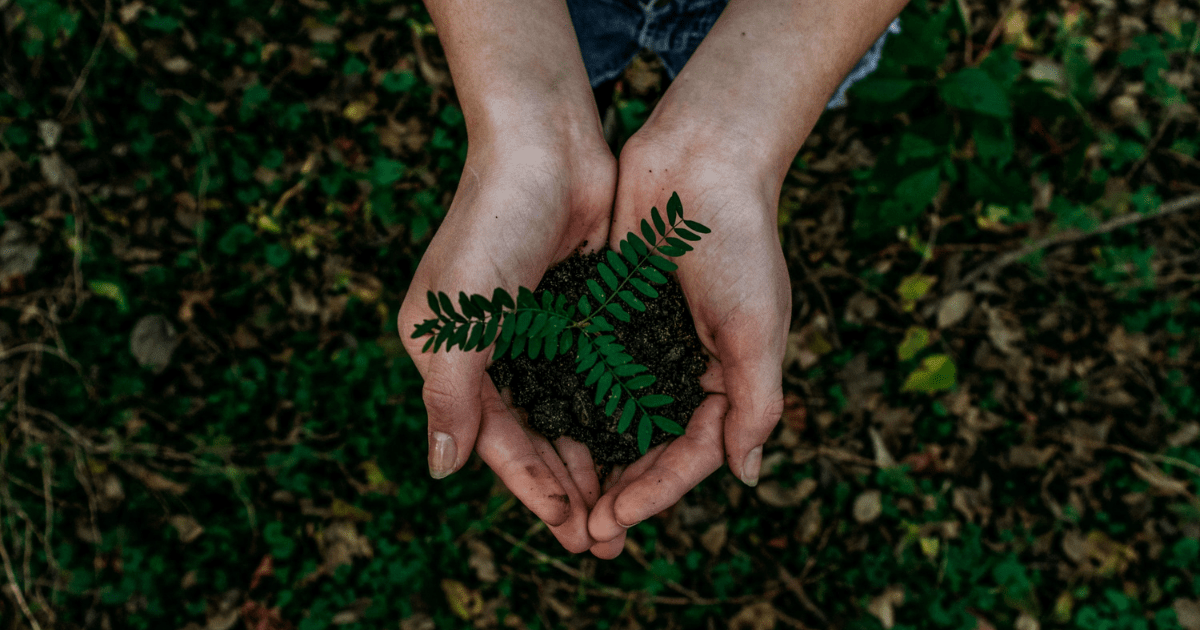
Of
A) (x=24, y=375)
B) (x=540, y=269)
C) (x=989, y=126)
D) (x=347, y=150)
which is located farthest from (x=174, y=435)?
(x=989, y=126)

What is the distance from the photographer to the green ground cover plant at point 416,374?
3.62 metres

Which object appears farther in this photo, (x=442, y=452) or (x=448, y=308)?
(x=442, y=452)

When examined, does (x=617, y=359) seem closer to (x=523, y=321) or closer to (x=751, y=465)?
(x=523, y=321)

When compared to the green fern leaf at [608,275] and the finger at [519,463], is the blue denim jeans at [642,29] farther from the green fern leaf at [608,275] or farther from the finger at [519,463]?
the finger at [519,463]

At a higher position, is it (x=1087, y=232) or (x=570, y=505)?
(x=570, y=505)

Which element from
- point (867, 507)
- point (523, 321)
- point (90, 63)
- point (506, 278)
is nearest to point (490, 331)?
point (523, 321)

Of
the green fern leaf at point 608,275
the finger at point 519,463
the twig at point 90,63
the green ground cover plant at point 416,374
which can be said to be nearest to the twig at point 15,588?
the green ground cover plant at point 416,374

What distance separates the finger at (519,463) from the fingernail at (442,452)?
132mm

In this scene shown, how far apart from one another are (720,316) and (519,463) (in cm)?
92

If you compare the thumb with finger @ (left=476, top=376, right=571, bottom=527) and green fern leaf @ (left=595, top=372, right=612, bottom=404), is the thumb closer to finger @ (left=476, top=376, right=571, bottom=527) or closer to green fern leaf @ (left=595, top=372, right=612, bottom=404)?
finger @ (left=476, top=376, right=571, bottom=527)

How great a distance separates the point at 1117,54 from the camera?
3955mm

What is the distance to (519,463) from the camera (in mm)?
2400

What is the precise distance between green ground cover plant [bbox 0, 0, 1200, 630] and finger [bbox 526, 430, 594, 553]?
3.55ft

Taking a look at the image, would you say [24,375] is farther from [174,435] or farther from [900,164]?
[900,164]
